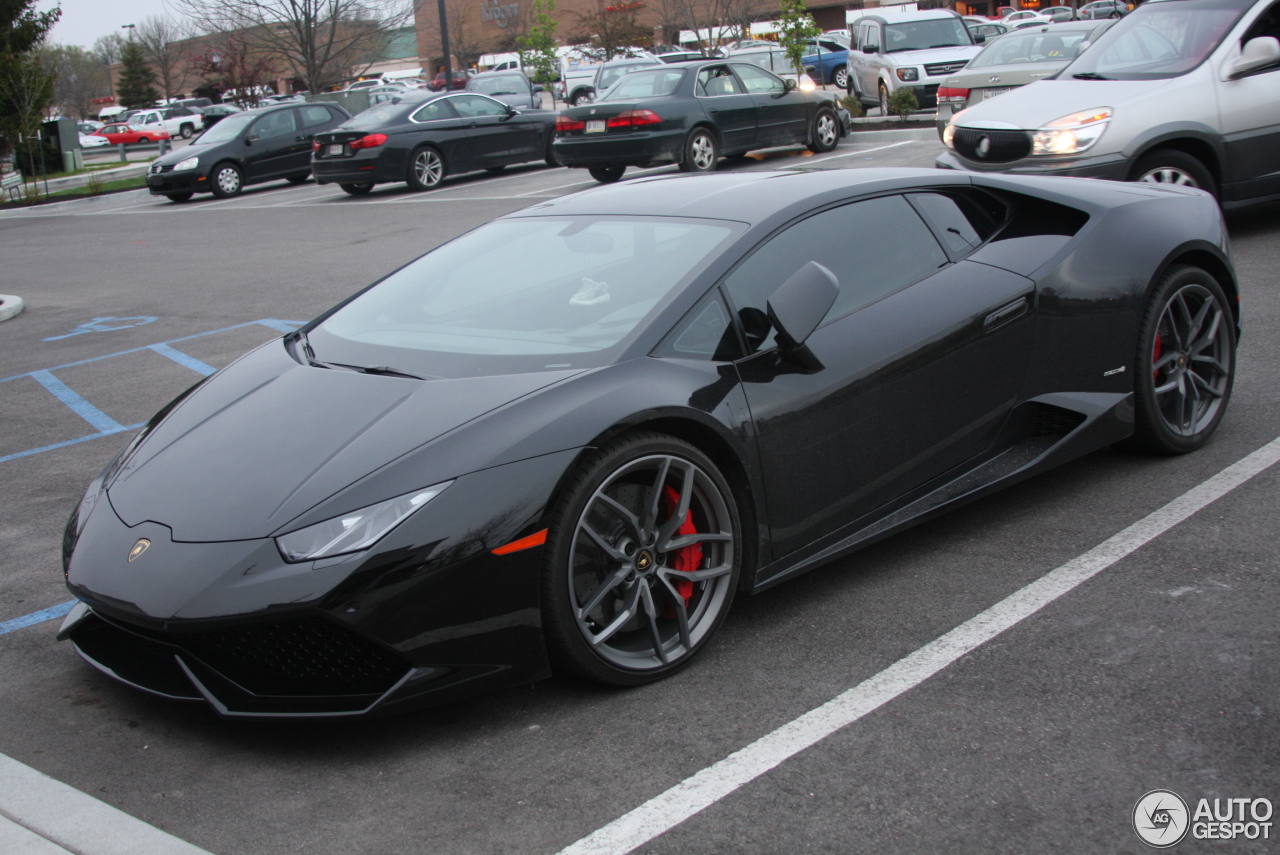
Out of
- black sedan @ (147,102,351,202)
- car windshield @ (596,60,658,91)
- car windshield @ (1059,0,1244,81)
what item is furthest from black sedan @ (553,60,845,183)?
car windshield @ (596,60,658,91)

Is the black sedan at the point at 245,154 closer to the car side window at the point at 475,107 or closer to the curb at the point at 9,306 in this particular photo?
the car side window at the point at 475,107

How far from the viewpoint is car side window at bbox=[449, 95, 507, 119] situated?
20031 mm

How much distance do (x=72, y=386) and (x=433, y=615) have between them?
225 inches

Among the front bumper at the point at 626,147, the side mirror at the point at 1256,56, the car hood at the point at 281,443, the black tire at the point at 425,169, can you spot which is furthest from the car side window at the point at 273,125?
the car hood at the point at 281,443

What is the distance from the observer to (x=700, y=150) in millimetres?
16406

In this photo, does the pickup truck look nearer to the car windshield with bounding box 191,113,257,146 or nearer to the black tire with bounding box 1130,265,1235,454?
A: the car windshield with bounding box 191,113,257,146

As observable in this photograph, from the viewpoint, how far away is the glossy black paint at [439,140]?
18.9 meters

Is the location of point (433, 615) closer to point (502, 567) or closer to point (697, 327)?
point (502, 567)

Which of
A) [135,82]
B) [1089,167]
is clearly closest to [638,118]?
[1089,167]

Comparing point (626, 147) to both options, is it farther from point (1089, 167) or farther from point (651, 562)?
point (651, 562)

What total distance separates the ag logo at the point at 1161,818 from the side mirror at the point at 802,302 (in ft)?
4.93

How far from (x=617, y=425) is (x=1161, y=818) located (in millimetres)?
1534

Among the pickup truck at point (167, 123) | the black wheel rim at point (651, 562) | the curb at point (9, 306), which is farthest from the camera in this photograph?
the pickup truck at point (167, 123)

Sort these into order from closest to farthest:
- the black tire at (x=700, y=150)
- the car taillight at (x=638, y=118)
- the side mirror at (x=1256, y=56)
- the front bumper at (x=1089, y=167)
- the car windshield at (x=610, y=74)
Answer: the front bumper at (x=1089, y=167), the side mirror at (x=1256, y=56), the car taillight at (x=638, y=118), the black tire at (x=700, y=150), the car windshield at (x=610, y=74)
